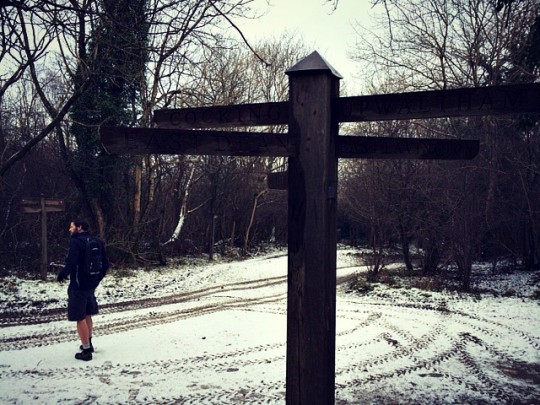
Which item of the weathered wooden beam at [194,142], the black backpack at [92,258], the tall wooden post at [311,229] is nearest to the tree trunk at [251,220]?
the black backpack at [92,258]

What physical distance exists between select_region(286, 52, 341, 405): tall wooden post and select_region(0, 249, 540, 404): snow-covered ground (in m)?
2.27

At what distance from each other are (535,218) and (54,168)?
17374 mm

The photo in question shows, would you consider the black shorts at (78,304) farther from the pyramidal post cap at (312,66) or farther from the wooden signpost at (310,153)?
the pyramidal post cap at (312,66)

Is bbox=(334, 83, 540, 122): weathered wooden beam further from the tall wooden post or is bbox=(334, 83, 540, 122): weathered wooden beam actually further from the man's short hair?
the man's short hair

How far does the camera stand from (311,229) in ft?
9.48

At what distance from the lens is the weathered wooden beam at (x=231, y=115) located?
3089 millimetres

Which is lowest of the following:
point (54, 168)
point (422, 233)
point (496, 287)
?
point (496, 287)

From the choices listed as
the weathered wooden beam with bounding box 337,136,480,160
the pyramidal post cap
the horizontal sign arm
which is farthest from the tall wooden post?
the weathered wooden beam with bounding box 337,136,480,160

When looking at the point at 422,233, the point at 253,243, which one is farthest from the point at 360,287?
the point at 253,243

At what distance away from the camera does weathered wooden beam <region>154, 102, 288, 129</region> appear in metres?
3.09

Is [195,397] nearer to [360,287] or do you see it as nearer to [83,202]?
[360,287]

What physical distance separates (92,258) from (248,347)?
8.94 feet

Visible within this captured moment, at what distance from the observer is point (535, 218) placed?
1424cm

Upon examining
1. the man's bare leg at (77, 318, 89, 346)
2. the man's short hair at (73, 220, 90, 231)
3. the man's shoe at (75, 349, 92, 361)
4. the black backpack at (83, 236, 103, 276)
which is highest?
the man's short hair at (73, 220, 90, 231)
